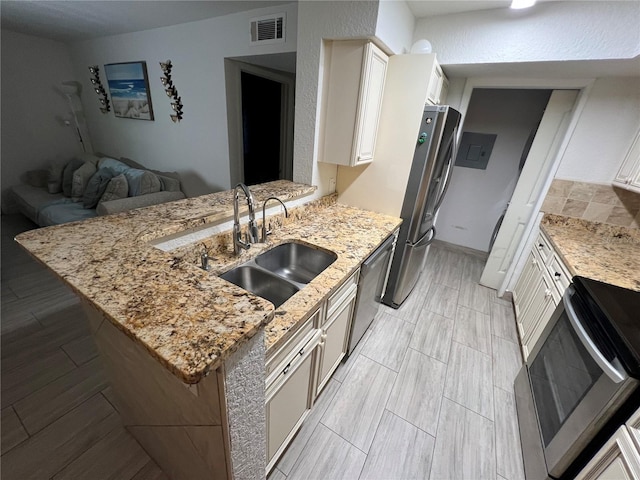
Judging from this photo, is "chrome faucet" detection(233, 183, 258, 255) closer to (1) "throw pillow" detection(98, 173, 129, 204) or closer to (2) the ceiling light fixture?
(2) the ceiling light fixture

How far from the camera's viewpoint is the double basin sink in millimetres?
1218

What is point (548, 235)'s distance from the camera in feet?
6.52

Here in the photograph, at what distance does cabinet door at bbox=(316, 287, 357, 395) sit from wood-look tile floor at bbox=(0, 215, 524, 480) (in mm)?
189

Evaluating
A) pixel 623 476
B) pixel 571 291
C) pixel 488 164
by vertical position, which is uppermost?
pixel 488 164

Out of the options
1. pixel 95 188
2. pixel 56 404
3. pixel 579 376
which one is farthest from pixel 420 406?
pixel 95 188

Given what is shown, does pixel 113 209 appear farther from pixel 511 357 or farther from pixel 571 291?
pixel 511 357

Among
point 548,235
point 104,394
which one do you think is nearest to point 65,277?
point 104,394

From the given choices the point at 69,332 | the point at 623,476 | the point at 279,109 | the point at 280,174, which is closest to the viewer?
the point at 623,476

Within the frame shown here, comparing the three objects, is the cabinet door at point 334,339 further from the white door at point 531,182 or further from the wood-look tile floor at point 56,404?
the white door at point 531,182

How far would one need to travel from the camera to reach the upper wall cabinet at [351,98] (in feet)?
5.13

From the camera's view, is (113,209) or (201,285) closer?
(201,285)

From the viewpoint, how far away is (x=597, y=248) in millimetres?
1816

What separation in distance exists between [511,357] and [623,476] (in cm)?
130

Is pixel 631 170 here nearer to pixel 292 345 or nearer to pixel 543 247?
pixel 543 247
